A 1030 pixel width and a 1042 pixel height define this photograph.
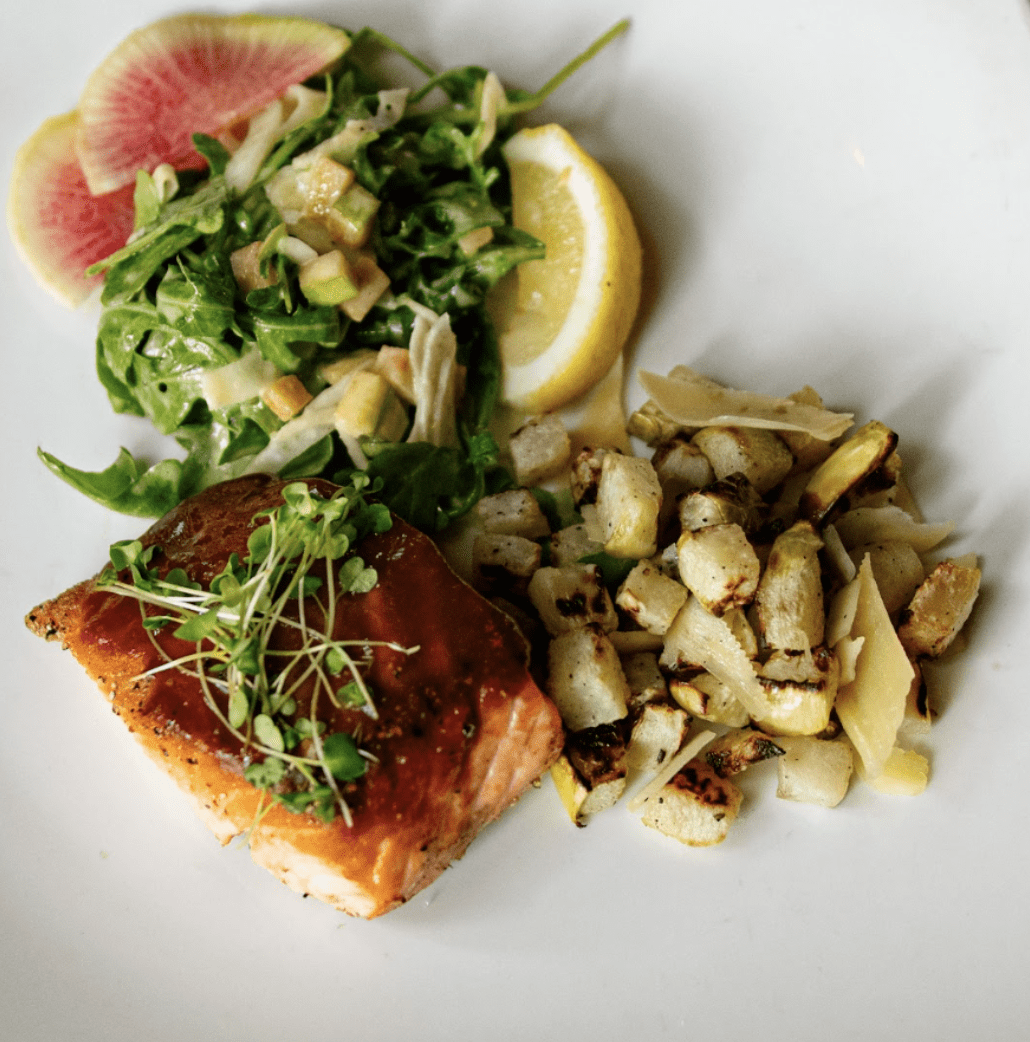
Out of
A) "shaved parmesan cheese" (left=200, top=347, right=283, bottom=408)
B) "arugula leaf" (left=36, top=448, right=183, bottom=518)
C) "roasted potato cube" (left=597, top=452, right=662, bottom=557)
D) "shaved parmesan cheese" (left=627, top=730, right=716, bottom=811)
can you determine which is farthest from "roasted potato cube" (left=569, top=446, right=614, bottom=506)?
"arugula leaf" (left=36, top=448, right=183, bottom=518)

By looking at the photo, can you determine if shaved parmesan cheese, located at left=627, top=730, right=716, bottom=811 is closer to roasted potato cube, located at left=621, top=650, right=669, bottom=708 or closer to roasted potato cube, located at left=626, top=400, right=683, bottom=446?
roasted potato cube, located at left=621, top=650, right=669, bottom=708

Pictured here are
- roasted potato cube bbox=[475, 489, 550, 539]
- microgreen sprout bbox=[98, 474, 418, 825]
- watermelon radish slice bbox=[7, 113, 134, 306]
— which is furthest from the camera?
watermelon radish slice bbox=[7, 113, 134, 306]

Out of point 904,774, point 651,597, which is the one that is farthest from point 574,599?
point 904,774

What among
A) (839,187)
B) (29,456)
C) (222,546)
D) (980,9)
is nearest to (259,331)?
(222,546)

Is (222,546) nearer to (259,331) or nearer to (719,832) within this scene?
(259,331)

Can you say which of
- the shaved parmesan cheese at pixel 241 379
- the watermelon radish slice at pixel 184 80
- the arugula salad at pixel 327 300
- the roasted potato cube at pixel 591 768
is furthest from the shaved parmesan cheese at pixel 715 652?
the watermelon radish slice at pixel 184 80

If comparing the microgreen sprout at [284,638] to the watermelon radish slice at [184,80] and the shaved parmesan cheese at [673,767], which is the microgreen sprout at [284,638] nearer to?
the shaved parmesan cheese at [673,767]
